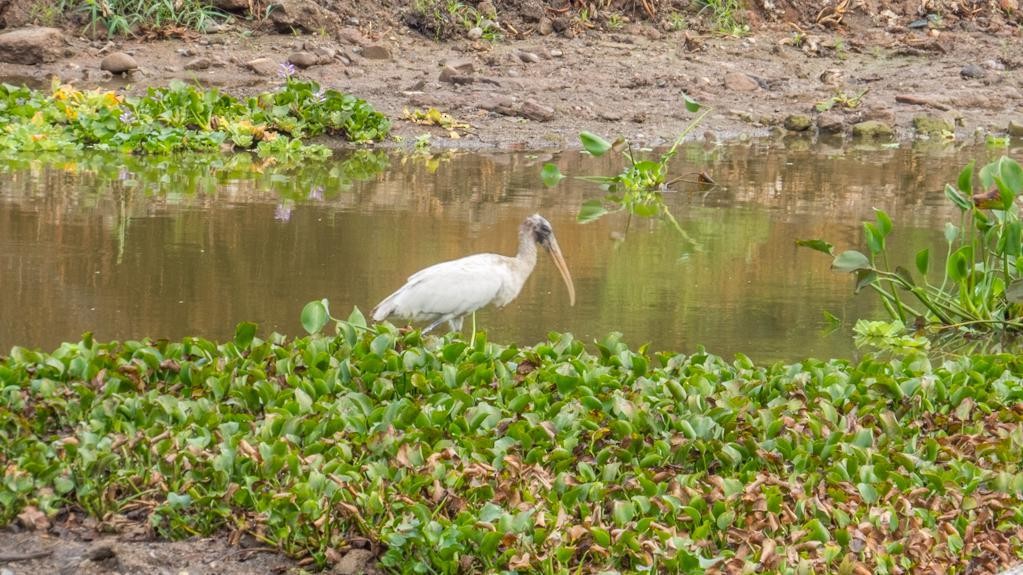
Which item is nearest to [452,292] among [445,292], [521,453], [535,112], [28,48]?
[445,292]

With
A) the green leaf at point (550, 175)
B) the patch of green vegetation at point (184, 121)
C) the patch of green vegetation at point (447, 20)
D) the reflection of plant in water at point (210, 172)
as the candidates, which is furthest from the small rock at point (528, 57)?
the green leaf at point (550, 175)

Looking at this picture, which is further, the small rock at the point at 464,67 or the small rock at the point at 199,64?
the small rock at the point at 464,67

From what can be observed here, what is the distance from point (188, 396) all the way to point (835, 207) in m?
7.44

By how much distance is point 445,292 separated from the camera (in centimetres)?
706

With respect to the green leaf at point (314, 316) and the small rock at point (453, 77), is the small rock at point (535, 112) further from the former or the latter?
the green leaf at point (314, 316)

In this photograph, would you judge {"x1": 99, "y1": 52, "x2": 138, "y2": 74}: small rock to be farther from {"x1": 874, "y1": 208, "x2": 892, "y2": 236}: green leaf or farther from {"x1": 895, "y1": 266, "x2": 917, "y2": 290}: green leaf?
{"x1": 874, "y1": 208, "x2": 892, "y2": 236}: green leaf

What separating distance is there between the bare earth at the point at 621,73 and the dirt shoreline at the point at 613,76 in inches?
0.9

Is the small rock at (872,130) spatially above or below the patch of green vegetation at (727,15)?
below

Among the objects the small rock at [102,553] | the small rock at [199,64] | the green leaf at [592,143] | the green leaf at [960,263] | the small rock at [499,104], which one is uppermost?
the small rock at [199,64]

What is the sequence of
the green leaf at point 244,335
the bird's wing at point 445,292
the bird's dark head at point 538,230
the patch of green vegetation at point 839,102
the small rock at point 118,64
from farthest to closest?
1. the patch of green vegetation at point 839,102
2. the small rock at point 118,64
3. the bird's dark head at point 538,230
4. the bird's wing at point 445,292
5. the green leaf at point 244,335

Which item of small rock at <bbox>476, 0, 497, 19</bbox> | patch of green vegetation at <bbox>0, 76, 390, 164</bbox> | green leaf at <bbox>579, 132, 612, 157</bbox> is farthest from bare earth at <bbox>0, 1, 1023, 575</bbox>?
green leaf at <bbox>579, 132, 612, 157</bbox>

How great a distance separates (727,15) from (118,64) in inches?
322

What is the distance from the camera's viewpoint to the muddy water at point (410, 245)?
7.54 m

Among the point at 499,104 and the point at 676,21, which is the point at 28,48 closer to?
the point at 499,104
